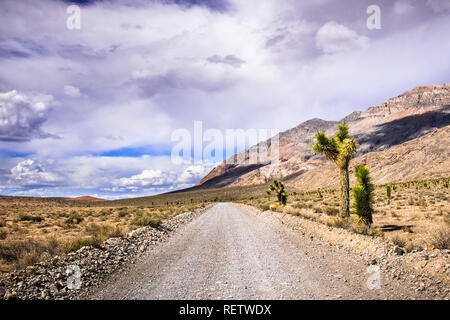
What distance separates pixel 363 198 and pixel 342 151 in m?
3.13

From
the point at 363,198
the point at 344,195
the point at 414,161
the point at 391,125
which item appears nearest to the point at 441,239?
the point at 363,198

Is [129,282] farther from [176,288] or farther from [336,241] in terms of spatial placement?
[336,241]

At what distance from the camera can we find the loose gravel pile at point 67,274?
19.7 ft

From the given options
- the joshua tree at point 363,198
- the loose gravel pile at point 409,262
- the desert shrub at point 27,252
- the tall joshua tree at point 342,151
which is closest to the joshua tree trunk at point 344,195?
the tall joshua tree at point 342,151

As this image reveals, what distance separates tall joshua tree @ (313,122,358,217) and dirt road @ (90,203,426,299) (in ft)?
20.2

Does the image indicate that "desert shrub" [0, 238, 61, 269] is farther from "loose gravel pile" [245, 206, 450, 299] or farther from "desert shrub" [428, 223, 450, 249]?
"desert shrub" [428, 223, 450, 249]

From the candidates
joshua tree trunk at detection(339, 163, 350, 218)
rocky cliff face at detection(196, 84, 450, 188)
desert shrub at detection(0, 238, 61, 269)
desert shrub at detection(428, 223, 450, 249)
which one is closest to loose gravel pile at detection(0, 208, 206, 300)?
desert shrub at detection(0, 238, 61, 269)

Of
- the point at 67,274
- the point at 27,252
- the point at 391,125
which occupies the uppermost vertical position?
the point at 391,125

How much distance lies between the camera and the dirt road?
545 cm

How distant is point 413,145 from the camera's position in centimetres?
9181

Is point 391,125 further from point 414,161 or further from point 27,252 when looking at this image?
point 27,252

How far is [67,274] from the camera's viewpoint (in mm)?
7117
